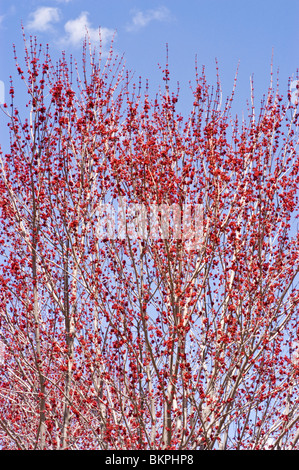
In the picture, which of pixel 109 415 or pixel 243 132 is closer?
pixel 109 415

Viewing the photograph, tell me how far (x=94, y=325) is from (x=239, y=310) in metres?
2.27

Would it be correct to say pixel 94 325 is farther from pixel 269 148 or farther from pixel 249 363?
pixel 269 148

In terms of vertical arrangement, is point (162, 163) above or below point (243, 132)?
below

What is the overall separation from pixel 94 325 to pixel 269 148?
3322 mm

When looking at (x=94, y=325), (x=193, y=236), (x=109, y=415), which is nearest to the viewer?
(x=193, y=236)

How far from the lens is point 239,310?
5293mm
